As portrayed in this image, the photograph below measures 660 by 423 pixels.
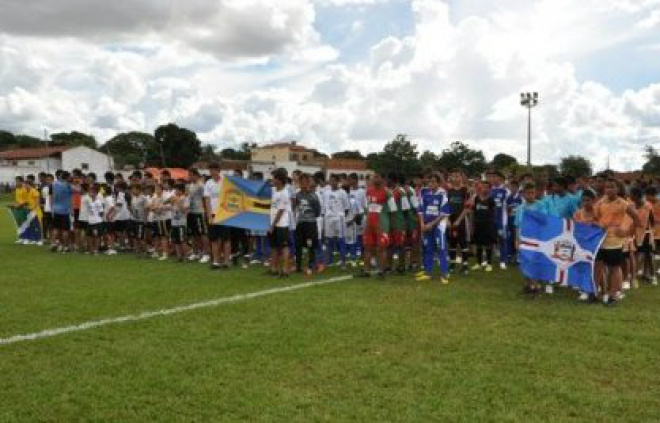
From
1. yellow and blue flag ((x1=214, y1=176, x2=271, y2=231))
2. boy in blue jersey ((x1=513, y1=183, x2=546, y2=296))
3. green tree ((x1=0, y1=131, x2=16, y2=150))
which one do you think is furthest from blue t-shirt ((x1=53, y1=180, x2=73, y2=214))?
green tree ((x1=0, y1=131, x2=16, y2=150))

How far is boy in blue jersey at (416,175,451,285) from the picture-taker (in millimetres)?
12547

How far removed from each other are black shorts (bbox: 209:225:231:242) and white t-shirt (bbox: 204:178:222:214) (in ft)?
1.43

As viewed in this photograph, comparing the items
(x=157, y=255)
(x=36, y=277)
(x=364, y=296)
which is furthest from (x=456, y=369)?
(x=157, y=255)

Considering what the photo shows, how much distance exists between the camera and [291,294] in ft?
35.8

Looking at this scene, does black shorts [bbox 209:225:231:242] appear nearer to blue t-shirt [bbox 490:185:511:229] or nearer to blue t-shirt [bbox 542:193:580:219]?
blue t-shirt [bbox 490:185:511:229]

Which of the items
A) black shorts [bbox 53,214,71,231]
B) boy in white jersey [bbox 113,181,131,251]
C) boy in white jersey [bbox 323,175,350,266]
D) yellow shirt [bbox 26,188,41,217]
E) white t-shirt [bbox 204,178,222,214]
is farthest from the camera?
yellow shirt [bbox 26,188,41,217]

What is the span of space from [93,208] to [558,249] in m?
12.4

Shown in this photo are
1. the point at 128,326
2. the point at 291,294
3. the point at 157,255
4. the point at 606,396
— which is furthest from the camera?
the point at 157,255

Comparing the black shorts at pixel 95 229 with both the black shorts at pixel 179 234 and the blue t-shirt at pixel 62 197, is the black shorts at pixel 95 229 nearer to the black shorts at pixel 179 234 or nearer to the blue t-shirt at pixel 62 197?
the blue t-shirt at pixel 62 197

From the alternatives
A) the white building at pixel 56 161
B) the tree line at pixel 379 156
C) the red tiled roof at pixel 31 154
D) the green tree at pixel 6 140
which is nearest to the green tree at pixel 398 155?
the tree line at pixel 379 156

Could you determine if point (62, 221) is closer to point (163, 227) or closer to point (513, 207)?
point (163, 227)

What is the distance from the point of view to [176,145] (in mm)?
99812

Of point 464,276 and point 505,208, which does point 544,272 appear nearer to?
point 464,276

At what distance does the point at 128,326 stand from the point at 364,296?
3.95m
